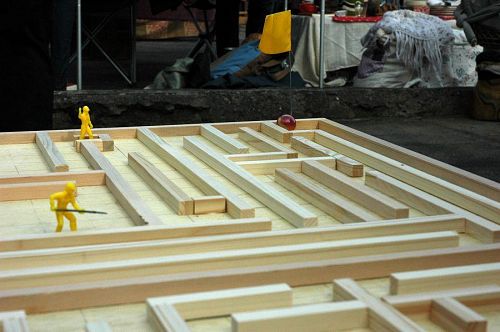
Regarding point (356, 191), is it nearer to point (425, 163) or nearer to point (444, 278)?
point (425, 163)

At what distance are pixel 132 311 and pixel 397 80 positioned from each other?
4.86m

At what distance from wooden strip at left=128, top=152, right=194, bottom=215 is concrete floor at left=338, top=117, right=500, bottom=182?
2.40 metres

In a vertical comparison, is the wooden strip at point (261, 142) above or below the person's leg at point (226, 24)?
below

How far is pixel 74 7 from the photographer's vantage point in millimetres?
5266

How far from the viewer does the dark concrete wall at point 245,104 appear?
5129 mm

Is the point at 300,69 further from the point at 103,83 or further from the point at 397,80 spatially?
the point at 103,83

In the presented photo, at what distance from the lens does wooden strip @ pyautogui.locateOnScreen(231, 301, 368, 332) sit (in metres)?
1.29

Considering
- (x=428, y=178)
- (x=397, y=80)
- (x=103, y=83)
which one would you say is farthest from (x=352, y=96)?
(x=428, y=178)

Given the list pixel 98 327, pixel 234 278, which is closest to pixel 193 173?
pixel 234 278

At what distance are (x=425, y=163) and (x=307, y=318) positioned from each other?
1245mm

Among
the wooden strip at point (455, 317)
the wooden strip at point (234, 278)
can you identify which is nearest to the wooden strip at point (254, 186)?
the wooden strip at point (234, 278)

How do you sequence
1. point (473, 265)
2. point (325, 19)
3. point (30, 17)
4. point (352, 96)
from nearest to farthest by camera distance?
point (473, 265), point (30, 17), point (352, 96), point (325, 19)

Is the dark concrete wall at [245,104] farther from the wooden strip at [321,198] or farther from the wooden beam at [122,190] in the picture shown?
the wooden strip at [321,198]

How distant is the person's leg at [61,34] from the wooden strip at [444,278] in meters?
4.02
